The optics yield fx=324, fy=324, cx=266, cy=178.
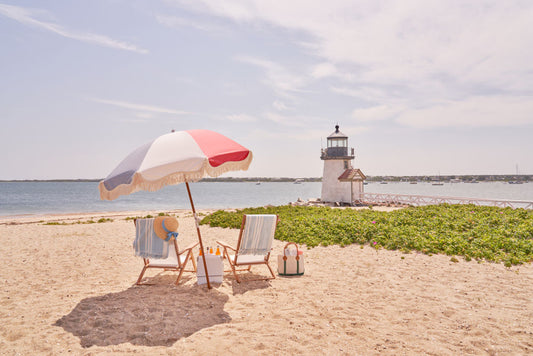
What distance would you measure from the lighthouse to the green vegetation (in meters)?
13.0

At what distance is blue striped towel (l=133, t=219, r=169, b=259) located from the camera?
4.94m

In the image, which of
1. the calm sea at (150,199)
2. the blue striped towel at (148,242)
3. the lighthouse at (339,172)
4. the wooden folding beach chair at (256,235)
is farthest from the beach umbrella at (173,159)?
the calm sea at (150,199)

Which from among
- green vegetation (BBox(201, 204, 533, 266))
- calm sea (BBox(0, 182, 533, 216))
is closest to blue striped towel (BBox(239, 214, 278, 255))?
green vegetation (BBox(201, 204, 533, 266))

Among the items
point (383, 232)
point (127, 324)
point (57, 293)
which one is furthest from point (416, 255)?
point (57, 293)

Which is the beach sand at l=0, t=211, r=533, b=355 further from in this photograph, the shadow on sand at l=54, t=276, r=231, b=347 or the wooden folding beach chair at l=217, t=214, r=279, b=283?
the wooden folding beach chair at l=217, t=214, r=279, b=283

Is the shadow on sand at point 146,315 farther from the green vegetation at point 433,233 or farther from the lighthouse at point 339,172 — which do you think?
the lighthouse at point 339,172

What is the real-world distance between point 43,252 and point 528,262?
11015mm

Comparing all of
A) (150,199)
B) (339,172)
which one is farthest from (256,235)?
(150,199)

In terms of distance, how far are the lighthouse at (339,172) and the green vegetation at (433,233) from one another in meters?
13.0

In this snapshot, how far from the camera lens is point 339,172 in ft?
81.1

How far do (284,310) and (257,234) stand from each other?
1349 mm

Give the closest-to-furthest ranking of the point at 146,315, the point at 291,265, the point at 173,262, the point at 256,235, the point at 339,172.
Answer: the point at 146,315 < the point at 256,235 < the point at 173,262 < the point at 291,265 < the point at 339,172

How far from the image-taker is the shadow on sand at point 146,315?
11.7 ft

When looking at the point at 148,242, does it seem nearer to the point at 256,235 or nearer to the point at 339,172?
the point at 256,235
